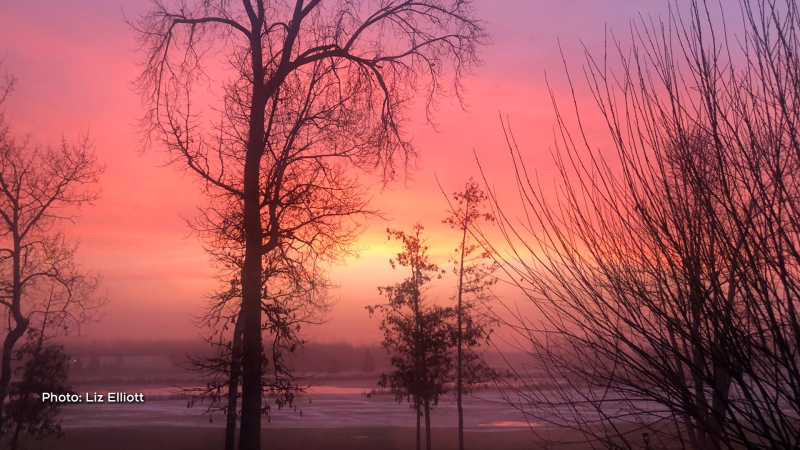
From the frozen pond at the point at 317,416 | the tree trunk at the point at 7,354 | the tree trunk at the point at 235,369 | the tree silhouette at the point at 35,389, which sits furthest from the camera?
the frozen pond at the point at 317,416

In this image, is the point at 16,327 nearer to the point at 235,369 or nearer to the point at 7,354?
the point at 7,354

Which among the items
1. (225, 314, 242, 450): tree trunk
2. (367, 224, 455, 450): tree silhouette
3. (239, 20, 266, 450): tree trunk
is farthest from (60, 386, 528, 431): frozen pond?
(239, 20, 266, 450): tree trunk

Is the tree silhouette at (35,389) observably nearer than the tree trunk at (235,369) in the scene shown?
No

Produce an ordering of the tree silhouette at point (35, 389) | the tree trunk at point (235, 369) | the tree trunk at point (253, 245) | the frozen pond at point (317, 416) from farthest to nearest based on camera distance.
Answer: the frozen pond at point (317, 416), the tree silhouette at point (35, 389), the tree trunk at point (235, 369), the tree trunk at point (253, 245)

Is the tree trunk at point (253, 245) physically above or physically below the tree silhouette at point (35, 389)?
above

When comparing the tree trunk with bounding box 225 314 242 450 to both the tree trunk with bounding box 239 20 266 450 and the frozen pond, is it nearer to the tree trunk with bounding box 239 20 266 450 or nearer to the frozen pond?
the tree trunk with bounding box 239 20 266 450

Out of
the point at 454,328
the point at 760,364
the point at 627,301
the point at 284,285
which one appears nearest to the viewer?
the point at 760,364

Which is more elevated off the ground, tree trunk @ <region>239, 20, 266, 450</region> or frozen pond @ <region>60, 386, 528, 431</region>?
tree trunk @ <region>239, 20, 266, 450</region>

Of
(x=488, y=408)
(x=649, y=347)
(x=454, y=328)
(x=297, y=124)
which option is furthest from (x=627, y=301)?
(x=488, y=408)

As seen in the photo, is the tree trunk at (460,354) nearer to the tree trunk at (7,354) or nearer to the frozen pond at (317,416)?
the frozen pond at (317,416)

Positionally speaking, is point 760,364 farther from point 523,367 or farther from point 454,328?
point 454,328

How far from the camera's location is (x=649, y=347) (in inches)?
152

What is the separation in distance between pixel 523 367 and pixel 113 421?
147ft

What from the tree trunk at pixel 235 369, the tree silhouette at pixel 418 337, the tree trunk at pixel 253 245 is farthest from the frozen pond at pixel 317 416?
the tree trunk at pixel 253 245
